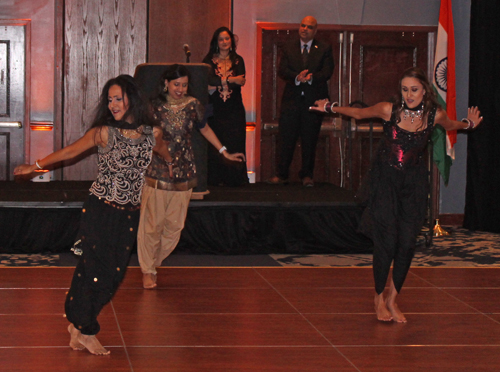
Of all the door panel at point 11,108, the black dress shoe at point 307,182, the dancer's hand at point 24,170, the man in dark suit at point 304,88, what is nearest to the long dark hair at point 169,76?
the dancer's hand at point 24,170

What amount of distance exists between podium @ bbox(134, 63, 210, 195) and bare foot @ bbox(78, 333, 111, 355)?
2.69 meters

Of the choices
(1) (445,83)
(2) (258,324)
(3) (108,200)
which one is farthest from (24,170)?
(1) (445,83)

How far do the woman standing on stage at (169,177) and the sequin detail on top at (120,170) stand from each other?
4.39 ft

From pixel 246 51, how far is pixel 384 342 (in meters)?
5.32

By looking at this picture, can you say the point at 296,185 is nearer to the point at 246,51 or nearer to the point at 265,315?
the point at 246,51

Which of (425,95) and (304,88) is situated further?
(304,88)

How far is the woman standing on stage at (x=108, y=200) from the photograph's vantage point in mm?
3215

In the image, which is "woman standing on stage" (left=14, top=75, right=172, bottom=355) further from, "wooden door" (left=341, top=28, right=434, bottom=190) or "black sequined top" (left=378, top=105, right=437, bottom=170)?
"wooden door" (left=341, top=28, right=434, bottom=190)

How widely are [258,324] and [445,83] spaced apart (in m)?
4.69

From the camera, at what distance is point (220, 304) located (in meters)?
4.29

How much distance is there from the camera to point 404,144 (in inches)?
156

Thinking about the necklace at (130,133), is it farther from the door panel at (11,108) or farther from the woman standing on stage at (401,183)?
the door panel at (11,108)

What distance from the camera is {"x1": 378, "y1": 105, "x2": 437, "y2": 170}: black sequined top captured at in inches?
156

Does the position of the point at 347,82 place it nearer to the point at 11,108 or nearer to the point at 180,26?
the point at 180,26
